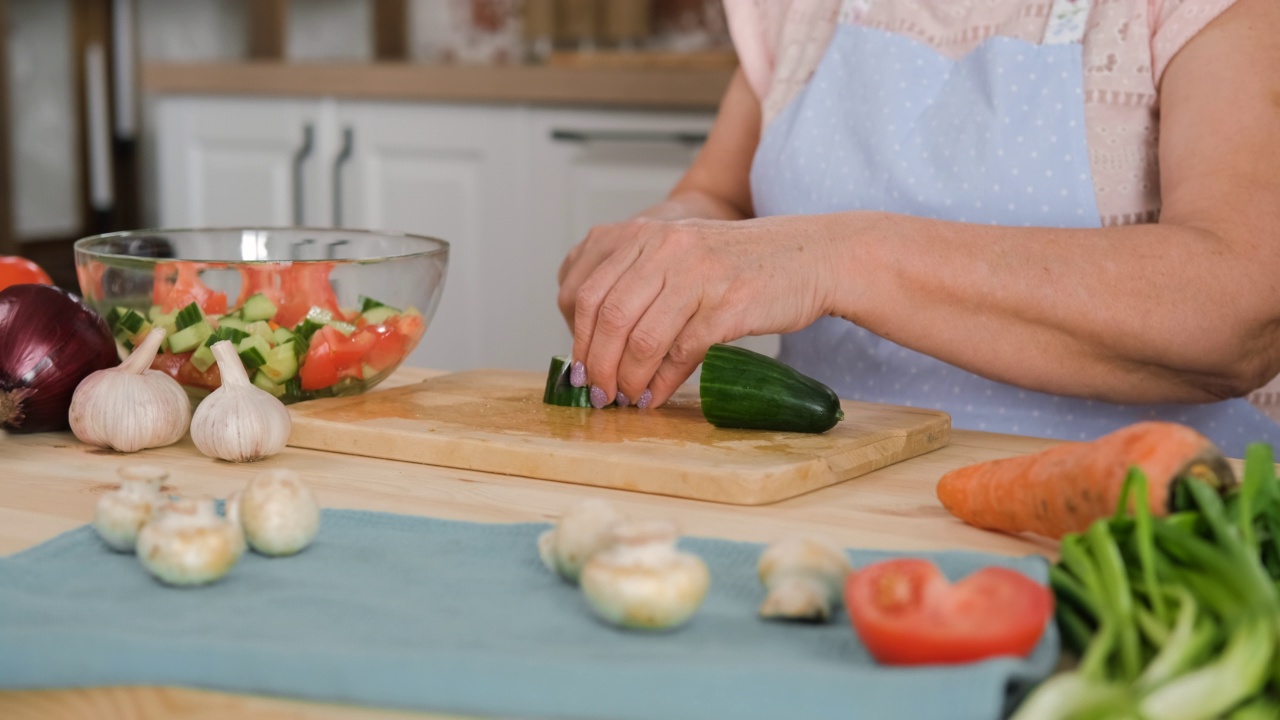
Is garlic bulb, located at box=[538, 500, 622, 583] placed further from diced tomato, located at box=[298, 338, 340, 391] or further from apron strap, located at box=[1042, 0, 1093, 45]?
apron strap, located at box=[1042, 0, 1093, 45]

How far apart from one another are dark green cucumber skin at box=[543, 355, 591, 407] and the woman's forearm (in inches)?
9.5

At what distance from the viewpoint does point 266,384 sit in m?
1.18

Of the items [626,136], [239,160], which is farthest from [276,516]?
[239,160]

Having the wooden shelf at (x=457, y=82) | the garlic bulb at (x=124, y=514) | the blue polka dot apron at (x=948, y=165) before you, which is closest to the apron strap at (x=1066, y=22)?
the blue polka dot apron at (x=948, y=165)

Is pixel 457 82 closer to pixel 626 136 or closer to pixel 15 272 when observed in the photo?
pixel 626 136

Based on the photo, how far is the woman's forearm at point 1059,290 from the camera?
1132 mm

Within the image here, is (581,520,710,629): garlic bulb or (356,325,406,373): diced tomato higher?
(581,520,710,629): garlic bulb

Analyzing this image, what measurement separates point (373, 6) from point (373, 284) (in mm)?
3167

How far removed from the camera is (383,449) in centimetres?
106

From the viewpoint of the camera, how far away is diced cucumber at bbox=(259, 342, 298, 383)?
1.16m

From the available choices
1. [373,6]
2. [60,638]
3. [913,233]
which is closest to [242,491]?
[60,638]

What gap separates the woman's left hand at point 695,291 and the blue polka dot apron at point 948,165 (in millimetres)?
336

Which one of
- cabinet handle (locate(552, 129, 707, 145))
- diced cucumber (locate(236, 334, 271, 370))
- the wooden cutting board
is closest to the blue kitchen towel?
the wooden cutting board

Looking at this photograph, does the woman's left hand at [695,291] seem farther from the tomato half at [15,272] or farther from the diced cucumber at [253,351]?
the tomato half at [15,272]
